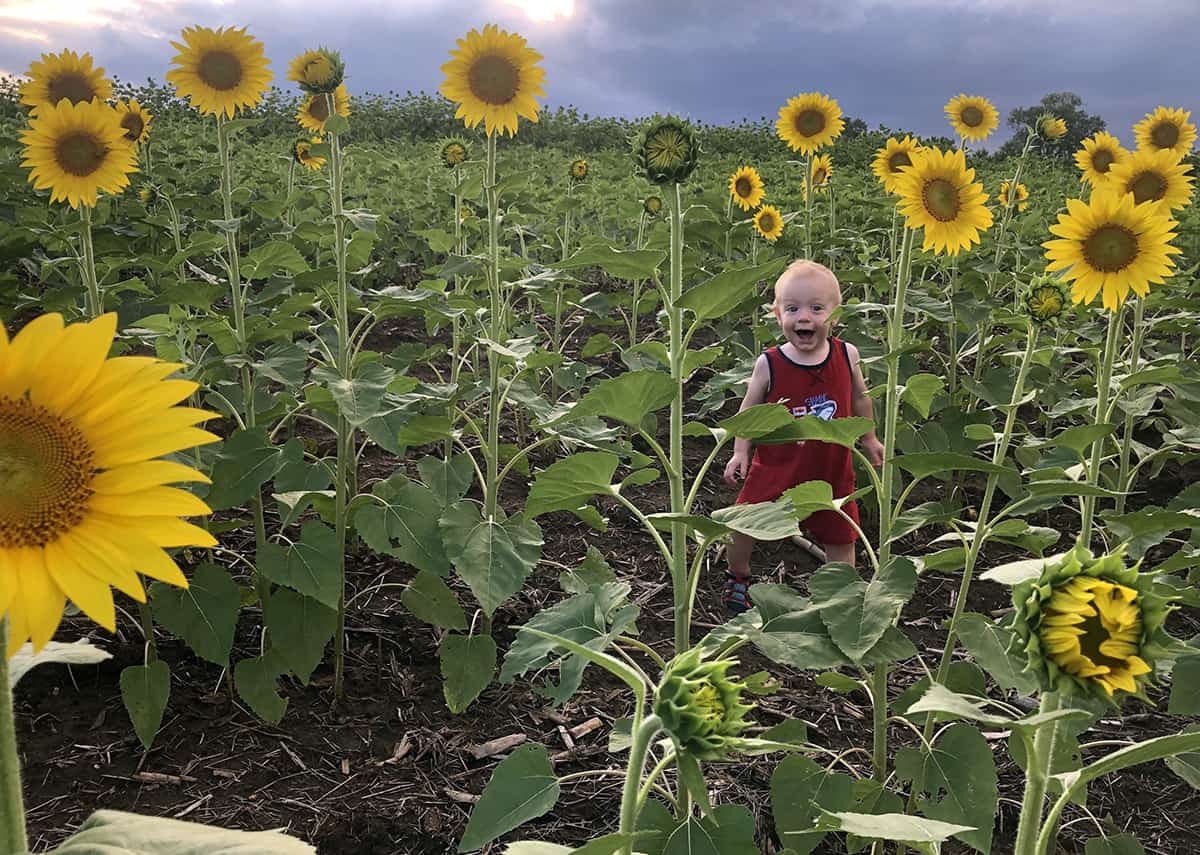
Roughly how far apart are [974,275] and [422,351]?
2.67 metres

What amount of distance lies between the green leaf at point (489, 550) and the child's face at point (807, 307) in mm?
1343

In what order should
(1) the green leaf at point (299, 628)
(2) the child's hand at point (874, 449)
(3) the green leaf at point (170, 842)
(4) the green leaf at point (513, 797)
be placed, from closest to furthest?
(3) the green leaf at point (170, 842)
(4) the green leaf at point (513, 797)
(1) the green leaf at point (299, 628)
(2) the child's hand at point (874, 449)

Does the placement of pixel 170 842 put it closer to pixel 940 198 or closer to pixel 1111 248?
pixel 1111 248

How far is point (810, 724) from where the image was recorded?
7.97 ft

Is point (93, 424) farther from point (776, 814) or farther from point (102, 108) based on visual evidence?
point (102, 108)

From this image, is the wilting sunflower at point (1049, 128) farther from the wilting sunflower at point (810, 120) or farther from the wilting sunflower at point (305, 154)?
the wilting sunflower at point (305, 154)

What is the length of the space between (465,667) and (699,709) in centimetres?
143

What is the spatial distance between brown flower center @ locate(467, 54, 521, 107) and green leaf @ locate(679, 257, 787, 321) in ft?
4.42

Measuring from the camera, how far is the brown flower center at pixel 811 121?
16.0 feet

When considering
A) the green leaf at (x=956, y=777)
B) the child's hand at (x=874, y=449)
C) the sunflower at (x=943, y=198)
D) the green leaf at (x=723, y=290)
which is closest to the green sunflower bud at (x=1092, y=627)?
the green leaf at (x=723, y=290)

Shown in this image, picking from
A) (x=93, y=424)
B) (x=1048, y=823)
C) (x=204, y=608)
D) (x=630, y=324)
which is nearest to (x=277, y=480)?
(x=204, y=608)

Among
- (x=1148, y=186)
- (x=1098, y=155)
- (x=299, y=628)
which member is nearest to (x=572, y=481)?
(x=299, y=628)

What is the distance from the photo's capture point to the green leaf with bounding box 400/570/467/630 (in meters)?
2.31

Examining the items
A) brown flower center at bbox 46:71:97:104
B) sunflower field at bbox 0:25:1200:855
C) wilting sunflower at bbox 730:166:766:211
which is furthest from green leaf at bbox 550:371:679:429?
wilting sunflower at bbox 730:166:766:211
